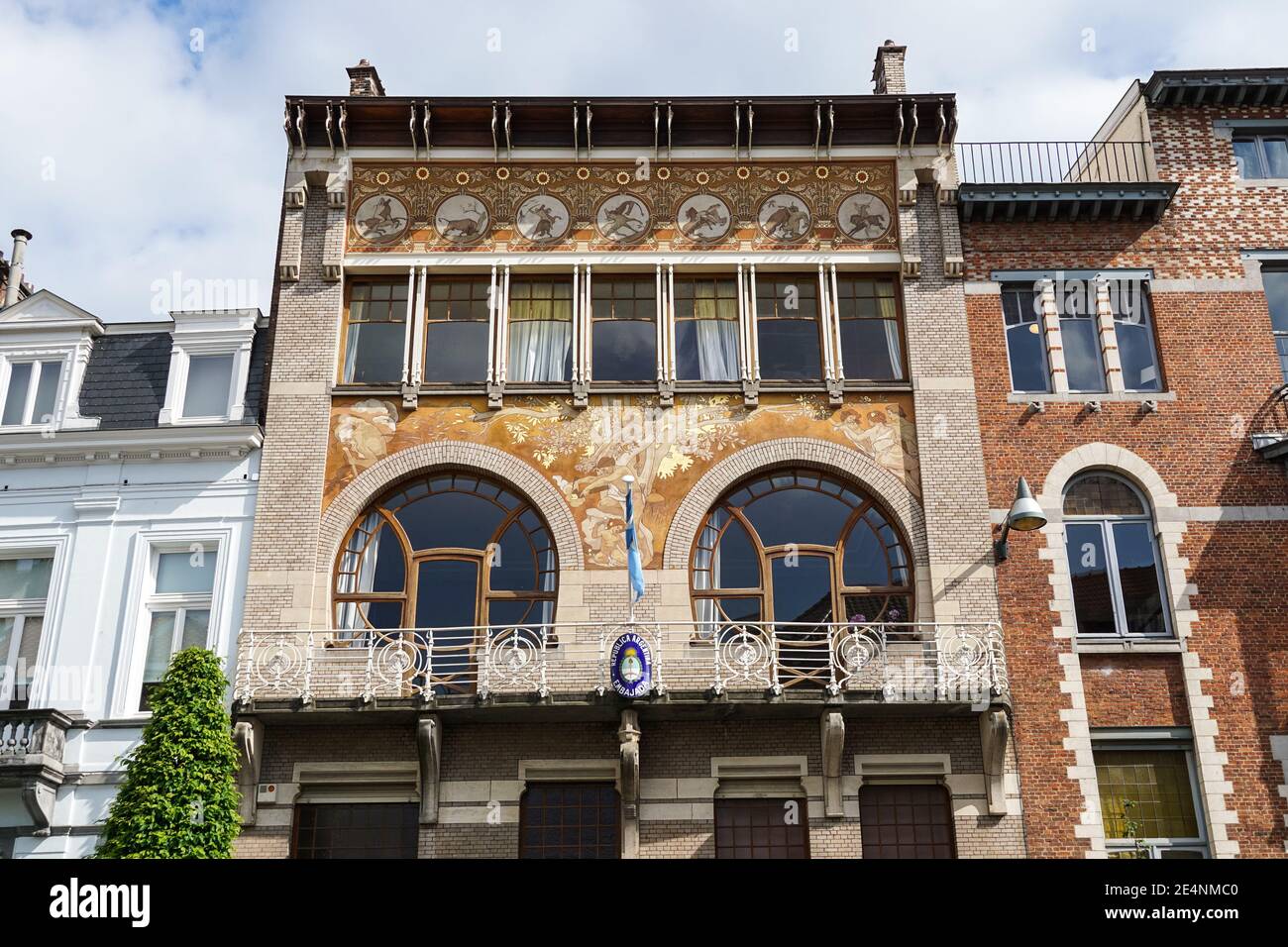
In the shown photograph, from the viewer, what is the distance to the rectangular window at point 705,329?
22.7 m

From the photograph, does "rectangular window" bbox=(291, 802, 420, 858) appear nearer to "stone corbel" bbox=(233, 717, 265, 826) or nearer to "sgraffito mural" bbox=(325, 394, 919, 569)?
"stone corbel" bbox=(233, 717, 265, 826)

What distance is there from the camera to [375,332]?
76.2 feet

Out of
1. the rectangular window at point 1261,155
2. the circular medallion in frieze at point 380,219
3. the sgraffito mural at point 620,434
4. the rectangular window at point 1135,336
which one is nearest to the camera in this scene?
the sgraffito mural at point 620,434

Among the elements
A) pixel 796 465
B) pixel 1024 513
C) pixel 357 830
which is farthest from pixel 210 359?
pixel 1024 513

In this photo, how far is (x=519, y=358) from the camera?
74.8 ft

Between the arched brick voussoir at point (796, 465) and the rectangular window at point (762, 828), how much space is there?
385 centimetres

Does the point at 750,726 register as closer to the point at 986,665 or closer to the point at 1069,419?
the point at 986,665

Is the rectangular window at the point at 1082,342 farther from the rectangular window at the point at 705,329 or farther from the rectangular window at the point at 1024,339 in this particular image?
the rectangular window at the point at 705,329

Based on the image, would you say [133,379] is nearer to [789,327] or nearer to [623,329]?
[623,329]

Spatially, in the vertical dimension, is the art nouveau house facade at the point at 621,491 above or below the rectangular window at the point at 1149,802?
above

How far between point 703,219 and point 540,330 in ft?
11.5

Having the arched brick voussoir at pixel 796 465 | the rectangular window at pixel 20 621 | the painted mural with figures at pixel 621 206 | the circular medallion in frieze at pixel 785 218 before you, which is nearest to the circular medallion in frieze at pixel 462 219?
the painted mural with figures at pixel 621 206

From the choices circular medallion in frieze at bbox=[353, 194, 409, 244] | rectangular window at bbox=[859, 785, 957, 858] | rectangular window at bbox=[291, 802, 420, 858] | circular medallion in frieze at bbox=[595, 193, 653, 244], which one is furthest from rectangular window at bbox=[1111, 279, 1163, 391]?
rectangular window at bbox=[291, 802, 420, 858]

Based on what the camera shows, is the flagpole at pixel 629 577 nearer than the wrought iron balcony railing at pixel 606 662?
No
